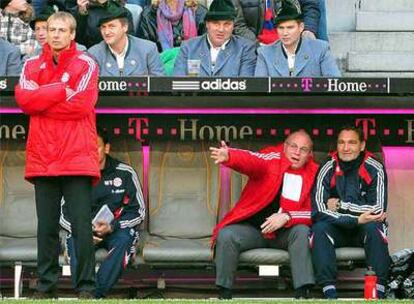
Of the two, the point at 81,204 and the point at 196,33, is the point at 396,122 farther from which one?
the point at 81,204

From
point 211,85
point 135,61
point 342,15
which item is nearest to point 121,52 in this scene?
point 135,61

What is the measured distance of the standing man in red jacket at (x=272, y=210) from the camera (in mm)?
11492

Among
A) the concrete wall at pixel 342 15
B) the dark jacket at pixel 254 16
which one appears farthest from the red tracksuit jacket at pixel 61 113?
the concrete wall at pixel 342 15

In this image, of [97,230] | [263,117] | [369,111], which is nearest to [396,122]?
[369,111]

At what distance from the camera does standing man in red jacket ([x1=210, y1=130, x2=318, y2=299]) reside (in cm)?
1149

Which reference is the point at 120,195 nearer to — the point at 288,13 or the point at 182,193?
the point at 182,193

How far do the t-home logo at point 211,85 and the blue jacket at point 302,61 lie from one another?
33.1 inches

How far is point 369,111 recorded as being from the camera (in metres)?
12.4

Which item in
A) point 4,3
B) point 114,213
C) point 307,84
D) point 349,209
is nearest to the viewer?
point 307,84

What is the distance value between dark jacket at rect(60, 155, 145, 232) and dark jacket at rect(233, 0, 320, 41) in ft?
7.74

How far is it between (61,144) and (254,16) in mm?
4164

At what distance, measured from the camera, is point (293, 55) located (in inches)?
495

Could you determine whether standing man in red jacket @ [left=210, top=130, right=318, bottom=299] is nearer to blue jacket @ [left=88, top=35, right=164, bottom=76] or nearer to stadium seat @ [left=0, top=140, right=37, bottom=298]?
blue jacket @ [left=88, top=35, right=164, bottom=76]

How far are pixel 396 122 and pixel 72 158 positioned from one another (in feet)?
11.1
